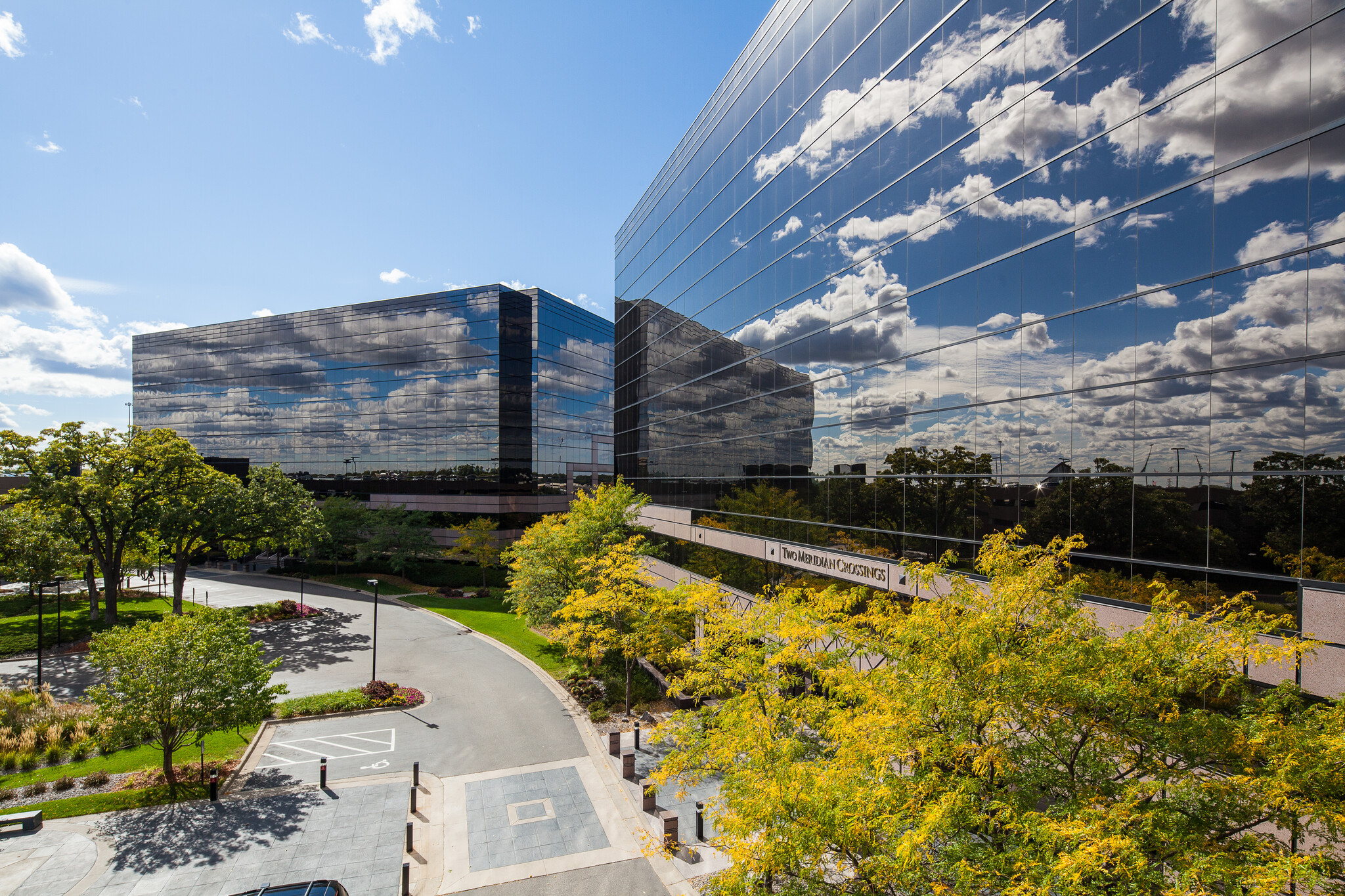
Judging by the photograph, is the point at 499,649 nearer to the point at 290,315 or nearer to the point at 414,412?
the point at 414,412

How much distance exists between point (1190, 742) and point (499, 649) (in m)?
31.4

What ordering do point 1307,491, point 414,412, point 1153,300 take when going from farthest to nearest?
1. point 414,412
2. point 1153,300
3. point 1307,491

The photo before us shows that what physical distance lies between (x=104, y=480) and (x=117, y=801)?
26.8 metres

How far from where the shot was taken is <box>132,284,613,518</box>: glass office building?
63.3 m

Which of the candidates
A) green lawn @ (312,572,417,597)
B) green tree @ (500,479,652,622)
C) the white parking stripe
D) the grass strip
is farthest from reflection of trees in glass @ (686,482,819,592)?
green lawn @ (312,572,417,597)

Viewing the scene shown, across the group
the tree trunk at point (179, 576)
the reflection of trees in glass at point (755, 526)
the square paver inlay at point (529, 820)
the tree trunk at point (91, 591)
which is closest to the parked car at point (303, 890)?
the square paver inlay at point (529, 820)

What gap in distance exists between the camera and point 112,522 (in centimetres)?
3647

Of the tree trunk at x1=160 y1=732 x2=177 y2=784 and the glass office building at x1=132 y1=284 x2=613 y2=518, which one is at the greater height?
the glass office building at x1=132 y1=284 x2=613 y2=518

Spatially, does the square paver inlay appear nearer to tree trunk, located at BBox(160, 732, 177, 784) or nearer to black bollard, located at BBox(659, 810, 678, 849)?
black bollard, located at BBox(659, 810, 678, 849)

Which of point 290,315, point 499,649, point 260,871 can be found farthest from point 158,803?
point 290,315

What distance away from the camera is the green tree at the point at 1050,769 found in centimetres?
657

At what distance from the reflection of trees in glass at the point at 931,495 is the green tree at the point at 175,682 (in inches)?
777

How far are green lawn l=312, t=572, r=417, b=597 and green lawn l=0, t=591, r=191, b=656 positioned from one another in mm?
11302

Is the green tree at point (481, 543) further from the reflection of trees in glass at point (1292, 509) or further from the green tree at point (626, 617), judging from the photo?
the reflection of trees in glass at point (1292, 509)
